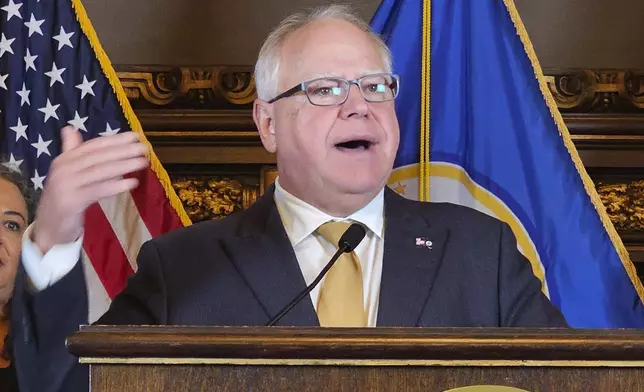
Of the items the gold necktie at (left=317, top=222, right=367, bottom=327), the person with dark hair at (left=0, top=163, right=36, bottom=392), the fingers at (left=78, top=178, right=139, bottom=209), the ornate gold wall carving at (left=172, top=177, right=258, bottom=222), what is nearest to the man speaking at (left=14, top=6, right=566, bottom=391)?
the gold necktie at (left=317, top=222, right=367, bottom=327)

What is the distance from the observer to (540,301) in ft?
6.37

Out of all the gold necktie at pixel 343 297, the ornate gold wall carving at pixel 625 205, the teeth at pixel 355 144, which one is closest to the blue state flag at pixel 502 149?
the ornate gold wall carving at pixel 625 205

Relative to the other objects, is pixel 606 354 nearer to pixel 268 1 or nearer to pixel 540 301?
pixel 540 301

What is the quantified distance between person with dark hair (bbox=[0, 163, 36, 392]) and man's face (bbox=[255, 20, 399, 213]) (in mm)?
783

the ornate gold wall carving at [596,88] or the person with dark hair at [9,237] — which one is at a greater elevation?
the ornate gold wall carving at [596,88]

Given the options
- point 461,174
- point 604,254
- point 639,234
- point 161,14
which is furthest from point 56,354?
point 639,234

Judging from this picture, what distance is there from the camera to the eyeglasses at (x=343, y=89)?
80.9 inches

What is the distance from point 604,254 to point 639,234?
57cm

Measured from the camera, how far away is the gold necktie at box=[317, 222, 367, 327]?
185 cm

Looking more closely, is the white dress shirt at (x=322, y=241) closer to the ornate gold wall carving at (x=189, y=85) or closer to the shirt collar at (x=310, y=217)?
the shirt collar at (x=310, y=217)

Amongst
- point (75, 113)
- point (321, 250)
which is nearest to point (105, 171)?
point (321, 250)

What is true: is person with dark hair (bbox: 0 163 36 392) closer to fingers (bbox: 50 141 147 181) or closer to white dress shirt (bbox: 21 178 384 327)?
white dress shirt (bbox: 21 178 384 327)

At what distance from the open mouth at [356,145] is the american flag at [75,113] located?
0.86 meters

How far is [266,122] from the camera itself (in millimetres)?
2219
